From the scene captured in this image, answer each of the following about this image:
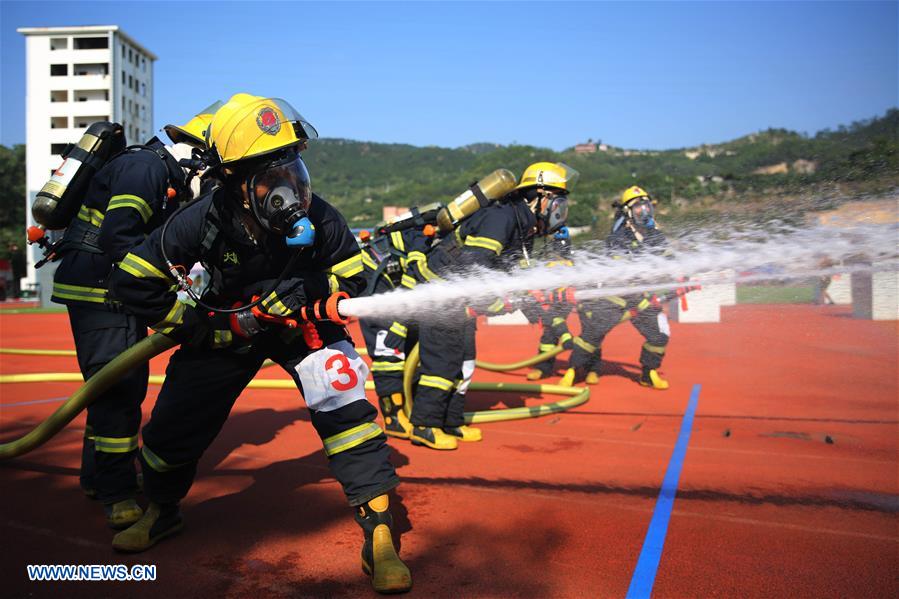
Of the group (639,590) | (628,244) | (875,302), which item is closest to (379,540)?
(639,590)

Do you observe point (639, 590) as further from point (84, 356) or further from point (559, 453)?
point (84, 356)

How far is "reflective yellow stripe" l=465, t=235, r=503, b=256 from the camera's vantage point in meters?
5.59

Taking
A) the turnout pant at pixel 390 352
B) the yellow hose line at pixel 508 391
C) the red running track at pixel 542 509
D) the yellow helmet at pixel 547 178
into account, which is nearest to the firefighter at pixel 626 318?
the yellow hose line at pixel 508 391

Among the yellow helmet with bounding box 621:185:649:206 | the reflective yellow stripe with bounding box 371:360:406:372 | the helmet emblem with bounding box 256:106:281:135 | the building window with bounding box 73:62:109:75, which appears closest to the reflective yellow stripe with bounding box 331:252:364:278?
the helmet emblem with bounding box 256:106:281:135

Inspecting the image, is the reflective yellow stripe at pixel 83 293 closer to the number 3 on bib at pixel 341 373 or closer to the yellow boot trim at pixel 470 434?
the number 3 on bib at pixel 341 373

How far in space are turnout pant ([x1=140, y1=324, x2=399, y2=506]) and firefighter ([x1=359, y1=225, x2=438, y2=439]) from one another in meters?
2.74

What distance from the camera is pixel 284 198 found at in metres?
2.98

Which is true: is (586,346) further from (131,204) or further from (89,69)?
(89,69)

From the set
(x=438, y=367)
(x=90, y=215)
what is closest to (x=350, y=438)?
(x=90, y=215)

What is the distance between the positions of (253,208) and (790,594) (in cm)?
288

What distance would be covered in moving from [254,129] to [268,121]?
77 millimetres

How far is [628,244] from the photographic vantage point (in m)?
6.53

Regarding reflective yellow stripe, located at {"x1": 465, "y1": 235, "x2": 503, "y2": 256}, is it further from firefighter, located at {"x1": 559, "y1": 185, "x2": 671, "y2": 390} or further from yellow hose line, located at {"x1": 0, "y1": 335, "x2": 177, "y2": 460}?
firefighter, located at {"x1": 559, "y1": 185, "x2": 671, "y2": 390}

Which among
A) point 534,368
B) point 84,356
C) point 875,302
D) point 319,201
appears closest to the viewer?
point 319,201
